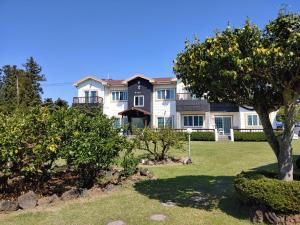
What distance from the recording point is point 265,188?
21.8 feet

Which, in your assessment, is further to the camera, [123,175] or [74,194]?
[123,175]

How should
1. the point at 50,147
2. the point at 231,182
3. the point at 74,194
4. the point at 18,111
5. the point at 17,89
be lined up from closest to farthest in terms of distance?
the point at 50,147
the point at 74,194
the point at 18,111
the point at 231,182
the point at 17,89

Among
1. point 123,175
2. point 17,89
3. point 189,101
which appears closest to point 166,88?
point 189,101

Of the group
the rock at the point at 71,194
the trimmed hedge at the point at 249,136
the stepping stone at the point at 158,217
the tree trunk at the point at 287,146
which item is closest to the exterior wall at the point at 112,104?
the trimmed hedge at the point at 249,136

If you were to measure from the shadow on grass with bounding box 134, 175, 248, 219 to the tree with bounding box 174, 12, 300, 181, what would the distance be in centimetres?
169

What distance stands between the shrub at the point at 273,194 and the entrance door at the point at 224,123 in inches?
1270

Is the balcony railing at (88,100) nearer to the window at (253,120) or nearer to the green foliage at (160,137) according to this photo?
the window at (253,120)

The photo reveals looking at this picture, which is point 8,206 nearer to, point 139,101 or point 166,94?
point 166,94

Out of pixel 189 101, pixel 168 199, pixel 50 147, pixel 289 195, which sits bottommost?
pixel 168 199

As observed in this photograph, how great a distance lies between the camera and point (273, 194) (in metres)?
6.49

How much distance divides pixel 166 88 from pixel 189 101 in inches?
153

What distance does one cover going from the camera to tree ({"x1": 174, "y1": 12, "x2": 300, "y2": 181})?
6.40m

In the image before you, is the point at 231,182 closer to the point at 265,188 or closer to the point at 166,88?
the point at 265,188

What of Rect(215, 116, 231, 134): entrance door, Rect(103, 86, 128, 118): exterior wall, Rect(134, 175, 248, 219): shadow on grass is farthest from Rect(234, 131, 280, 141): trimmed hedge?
Rect(134, 175, 248, 219): shadow on grass
